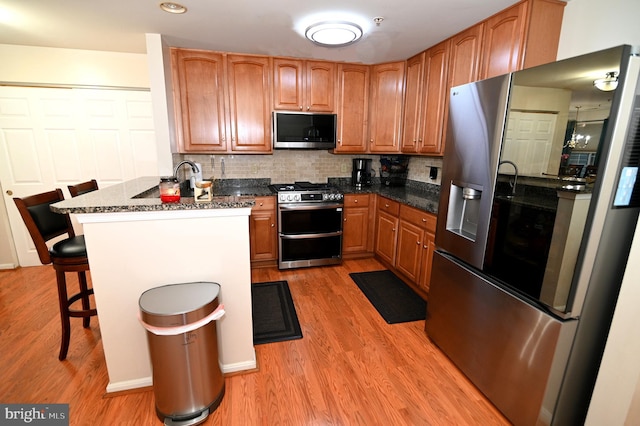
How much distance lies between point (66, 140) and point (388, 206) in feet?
12.0

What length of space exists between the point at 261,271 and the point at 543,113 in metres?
2.95

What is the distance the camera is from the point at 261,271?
3.46 m

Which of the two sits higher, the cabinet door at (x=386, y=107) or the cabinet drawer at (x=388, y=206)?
the cabinet door at (x=386, y=107)

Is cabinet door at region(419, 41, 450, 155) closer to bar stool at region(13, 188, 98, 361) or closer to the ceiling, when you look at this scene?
the ceiling

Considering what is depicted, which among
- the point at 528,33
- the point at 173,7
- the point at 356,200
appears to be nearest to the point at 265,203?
the point at 356,200

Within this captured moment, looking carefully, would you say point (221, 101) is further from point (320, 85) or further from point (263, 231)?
point (263, 231)

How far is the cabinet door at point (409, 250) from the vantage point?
2.81m

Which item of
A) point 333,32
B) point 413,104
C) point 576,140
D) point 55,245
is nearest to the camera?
point 576,140

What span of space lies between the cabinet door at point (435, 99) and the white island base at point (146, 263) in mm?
2125

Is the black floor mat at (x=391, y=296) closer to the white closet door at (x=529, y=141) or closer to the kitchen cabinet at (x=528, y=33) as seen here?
the white closet door at (x=529, y=141)

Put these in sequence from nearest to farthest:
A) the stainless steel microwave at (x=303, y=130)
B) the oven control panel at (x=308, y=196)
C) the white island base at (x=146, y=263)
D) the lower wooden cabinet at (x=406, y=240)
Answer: the white island base at (x=146, y=263), the lower wooden cabinet at (x=406, y=240), the oven control panel at (x=308, y=196), the stainless steel microwave at (x=303, y=130)

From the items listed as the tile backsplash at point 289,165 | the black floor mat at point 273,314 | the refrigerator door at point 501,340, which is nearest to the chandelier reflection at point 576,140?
the refrigerator door at point 501,340

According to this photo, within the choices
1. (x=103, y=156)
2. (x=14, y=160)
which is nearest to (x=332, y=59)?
(x=103, y=156)

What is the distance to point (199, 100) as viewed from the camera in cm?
317
